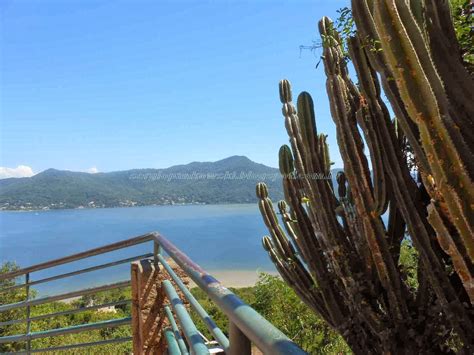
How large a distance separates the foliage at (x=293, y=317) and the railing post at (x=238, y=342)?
661 cm

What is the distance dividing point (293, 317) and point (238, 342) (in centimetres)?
932

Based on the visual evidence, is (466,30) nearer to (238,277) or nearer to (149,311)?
(149,311)

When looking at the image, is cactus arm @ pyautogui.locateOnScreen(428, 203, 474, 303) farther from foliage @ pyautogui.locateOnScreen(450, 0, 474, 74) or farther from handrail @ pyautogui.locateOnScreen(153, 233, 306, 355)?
foliage @ pyautogui.locateOnScreen(450, 0, 474, 74)

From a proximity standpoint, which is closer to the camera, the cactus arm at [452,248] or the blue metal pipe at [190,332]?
the blue metal pipe at [190,332]

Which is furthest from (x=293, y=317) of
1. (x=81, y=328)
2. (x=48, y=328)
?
(x=48, y=328)

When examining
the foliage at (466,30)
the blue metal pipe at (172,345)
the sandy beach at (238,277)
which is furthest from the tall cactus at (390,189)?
the sandy beach at (238,277)

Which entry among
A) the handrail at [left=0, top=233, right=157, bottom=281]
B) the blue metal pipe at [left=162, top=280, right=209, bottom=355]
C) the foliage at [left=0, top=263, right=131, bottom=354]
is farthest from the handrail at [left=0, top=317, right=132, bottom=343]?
the foliage at [left=0, top=263, right=131, bottom=354]

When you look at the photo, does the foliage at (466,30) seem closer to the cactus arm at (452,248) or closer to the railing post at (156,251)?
the cactus arm at (452,248)

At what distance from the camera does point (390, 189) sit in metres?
2.84

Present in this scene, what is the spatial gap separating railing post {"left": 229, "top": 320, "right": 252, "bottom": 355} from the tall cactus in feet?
3.09

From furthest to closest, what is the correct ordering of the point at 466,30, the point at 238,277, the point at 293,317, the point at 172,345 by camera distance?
the point at 238,277 → the point at 293,317 → the point at 466,30 → the point at 172,345

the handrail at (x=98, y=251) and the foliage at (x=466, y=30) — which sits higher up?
the foliage at (x=466, y=30)

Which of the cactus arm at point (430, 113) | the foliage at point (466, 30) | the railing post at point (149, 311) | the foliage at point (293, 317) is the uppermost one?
the foliage at point (466, 30)

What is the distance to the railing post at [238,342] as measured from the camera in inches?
32.4
